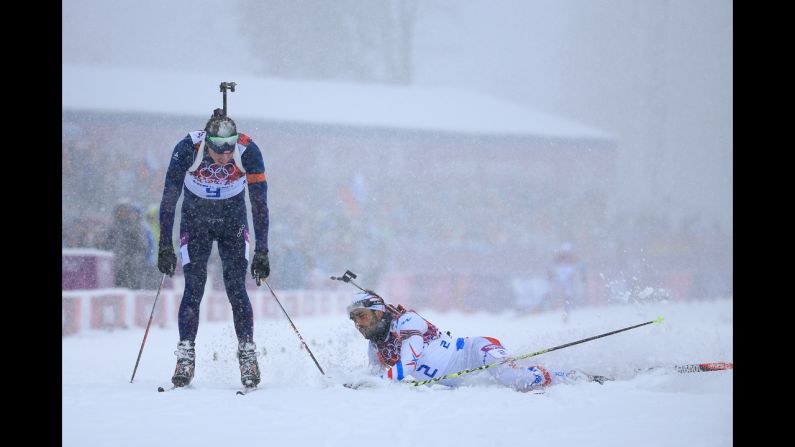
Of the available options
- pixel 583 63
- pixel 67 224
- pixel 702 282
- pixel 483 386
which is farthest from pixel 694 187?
pixel 483 386

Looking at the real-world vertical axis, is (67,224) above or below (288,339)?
above

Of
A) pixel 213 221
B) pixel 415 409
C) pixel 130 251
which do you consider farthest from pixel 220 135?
pixel 130 251

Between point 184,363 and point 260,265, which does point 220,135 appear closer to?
Result: point 260,265

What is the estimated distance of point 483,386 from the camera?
558 cm

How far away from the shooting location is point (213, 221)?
5598mm

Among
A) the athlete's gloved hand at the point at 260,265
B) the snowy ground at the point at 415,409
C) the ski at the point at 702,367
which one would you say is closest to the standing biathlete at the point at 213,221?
the athlete's gloved hand at the point at 260,265

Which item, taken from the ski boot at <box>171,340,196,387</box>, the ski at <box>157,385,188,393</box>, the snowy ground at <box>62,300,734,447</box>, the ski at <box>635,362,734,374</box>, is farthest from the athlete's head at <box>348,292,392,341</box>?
the ski at <box>635,362,734,374</box>

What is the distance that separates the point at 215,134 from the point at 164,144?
13.8 meters

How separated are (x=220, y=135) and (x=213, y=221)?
22.5 inches

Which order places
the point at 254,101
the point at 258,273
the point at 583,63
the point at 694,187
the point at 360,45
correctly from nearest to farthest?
the point at 258,273
the point at 254,101
the point at 360,45
the point at 694,187
the point at 583,63

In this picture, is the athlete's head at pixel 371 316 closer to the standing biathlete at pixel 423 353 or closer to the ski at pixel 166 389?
the standing biathlete at pixel 423 353

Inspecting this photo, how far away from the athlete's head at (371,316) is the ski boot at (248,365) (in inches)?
27.6

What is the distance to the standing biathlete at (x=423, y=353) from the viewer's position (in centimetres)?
548

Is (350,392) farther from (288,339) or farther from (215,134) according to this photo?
(288,339)
